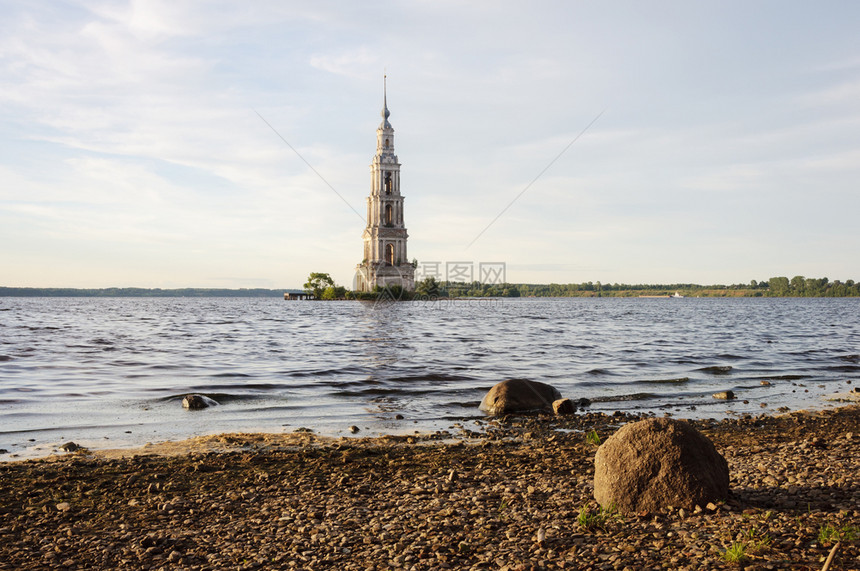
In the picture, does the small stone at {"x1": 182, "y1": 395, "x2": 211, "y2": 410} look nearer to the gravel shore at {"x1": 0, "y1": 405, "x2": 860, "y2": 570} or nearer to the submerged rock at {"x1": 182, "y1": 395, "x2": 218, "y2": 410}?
the submerged rock at {"x1": 182, "y1": 395, "x2": 218, "y2": 410}

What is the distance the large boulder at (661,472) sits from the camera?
7.48 metres

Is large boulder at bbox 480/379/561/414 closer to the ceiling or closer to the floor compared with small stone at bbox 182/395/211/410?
closer to the ceiling

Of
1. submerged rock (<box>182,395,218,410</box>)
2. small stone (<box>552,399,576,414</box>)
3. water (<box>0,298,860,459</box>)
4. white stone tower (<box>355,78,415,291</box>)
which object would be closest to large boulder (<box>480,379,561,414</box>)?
small stone (<box>552,399,576,414</box>)

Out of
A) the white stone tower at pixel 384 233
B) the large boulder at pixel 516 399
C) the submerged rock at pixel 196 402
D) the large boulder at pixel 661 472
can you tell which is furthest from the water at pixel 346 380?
the white stone tower at pixel 384 233

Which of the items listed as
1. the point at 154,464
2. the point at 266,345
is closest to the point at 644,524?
the point at 154,464

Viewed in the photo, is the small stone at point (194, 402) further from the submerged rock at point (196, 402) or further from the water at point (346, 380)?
the water at point (346, 380)

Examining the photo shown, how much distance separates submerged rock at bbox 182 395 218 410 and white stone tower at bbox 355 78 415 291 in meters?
134

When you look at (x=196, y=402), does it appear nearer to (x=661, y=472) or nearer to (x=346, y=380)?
(x=346, y=380)

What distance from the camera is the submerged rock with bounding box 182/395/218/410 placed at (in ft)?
57.1

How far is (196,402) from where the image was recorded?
1759cm

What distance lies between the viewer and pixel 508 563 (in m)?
6.43

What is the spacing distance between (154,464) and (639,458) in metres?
8.12

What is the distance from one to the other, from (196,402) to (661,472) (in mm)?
13744

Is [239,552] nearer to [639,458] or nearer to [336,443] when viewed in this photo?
[639,458]
